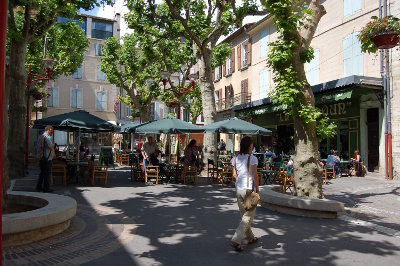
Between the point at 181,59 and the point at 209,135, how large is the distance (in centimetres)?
1029

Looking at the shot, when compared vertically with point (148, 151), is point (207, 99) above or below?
above

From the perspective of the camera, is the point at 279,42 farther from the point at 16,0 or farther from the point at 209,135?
the point at 209,135

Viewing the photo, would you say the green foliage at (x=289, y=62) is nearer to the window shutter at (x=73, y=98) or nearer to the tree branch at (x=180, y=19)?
the tree branch at (x=180, y=19)

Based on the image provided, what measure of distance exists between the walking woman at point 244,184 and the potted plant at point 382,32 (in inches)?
193

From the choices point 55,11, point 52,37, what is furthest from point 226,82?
point 55,11

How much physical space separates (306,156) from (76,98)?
37.6 meters

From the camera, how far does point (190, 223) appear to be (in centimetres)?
651

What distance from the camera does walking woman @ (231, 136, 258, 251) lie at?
16.2ft

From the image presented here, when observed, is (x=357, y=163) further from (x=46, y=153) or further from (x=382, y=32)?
(x=46, y=153)

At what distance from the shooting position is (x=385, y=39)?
819 centimetres

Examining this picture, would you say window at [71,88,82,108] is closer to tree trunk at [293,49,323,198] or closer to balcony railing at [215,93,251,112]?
balcony railing at [215,93,251,112]

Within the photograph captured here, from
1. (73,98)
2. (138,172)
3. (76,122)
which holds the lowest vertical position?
(138,172)

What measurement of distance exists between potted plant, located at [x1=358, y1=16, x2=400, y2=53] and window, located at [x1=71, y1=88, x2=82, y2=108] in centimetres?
3755

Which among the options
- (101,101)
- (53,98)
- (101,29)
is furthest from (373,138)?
(101,29)
